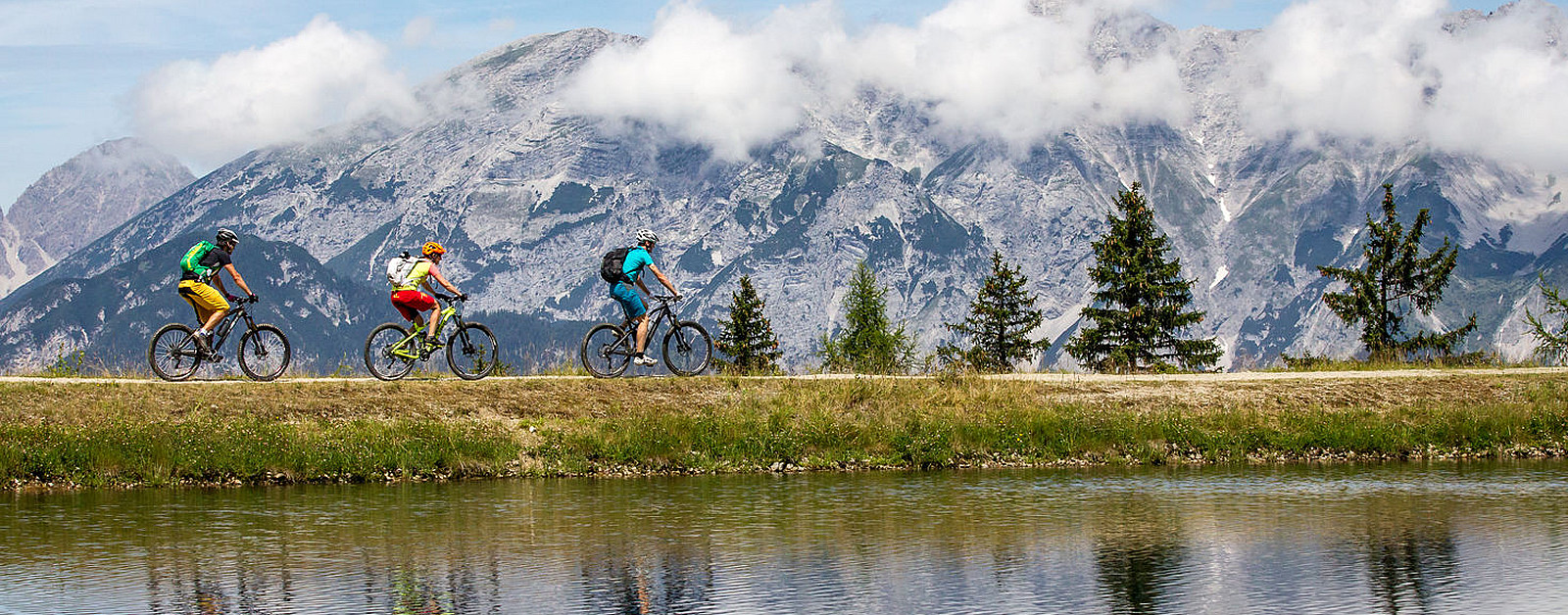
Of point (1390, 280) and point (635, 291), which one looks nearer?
point (635, 291)

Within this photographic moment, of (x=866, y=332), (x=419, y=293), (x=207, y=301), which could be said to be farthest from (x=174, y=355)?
(x=866, y=332)

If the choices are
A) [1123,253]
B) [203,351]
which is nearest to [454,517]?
[203,351]

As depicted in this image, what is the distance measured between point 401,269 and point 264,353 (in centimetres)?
340

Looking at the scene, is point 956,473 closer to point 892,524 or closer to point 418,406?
point 892,524

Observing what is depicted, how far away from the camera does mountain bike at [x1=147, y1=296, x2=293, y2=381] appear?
29.2 meters

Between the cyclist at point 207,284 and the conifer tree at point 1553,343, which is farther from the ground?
the cyclist at point 207,284

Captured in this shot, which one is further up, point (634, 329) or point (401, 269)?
point (401, 269)

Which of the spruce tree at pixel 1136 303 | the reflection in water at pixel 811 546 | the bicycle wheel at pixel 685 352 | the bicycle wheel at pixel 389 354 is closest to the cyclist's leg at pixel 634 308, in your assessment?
the bicycle wheel at pixel 685 352

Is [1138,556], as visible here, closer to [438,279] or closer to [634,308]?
[634,308]

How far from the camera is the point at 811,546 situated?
18156mm

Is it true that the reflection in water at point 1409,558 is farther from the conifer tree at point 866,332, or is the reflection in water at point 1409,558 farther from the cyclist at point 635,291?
the conifer tree at point 866,332

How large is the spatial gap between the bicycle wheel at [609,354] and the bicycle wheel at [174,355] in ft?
24.3

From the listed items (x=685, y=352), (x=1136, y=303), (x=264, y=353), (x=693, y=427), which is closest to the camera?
(x=693, y=427)

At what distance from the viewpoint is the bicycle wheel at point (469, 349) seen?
1207 inches
